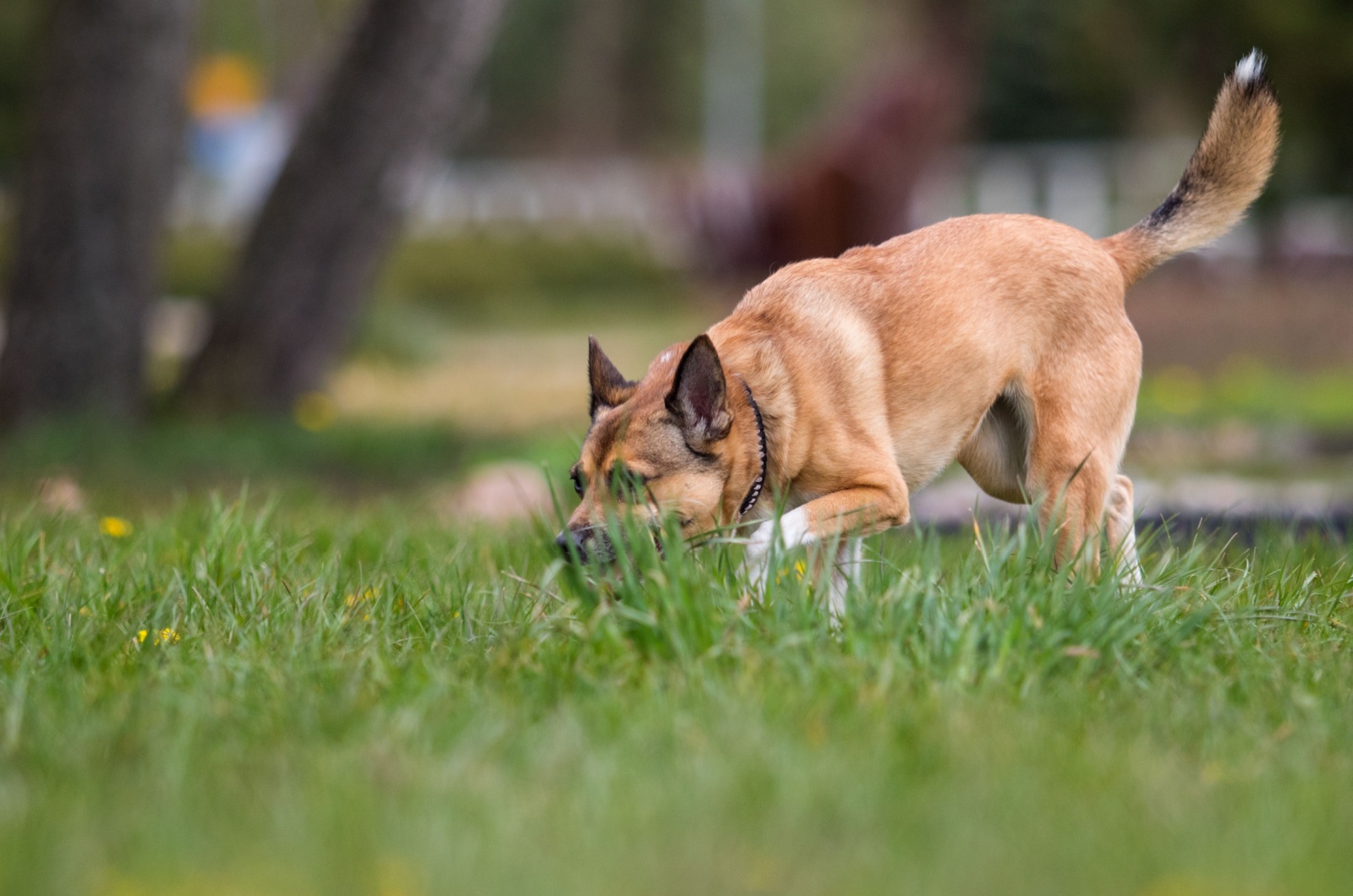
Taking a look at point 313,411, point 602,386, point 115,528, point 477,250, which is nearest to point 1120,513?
point 602,386

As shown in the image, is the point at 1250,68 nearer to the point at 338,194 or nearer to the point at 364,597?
the point at 364,597

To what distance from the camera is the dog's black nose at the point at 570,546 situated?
12.6 ft

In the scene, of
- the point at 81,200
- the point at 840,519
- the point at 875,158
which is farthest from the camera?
the point at 875,158

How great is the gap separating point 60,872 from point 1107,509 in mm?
3454

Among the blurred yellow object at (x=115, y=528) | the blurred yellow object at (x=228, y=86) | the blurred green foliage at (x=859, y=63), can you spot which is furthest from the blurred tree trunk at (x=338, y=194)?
the blurred yellow object at (x=228, y=86)

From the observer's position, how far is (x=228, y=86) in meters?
50.5

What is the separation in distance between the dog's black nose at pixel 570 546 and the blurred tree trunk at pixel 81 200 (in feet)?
17.5

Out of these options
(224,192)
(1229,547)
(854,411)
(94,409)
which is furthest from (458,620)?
(224,192)

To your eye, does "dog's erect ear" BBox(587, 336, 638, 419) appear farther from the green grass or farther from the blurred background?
the green grass

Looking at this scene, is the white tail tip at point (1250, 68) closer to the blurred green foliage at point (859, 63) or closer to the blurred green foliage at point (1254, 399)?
the blurred green foliage at point (1254, 399)

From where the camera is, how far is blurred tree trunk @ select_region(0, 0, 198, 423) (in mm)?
8445

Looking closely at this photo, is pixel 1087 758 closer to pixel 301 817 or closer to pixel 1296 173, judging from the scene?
pixel 301 817

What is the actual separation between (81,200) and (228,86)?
44.8 metres

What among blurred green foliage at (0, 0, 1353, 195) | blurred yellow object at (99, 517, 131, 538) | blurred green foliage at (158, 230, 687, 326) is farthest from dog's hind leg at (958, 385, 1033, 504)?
blurred green foliage at (158, 230, 687, 326)
